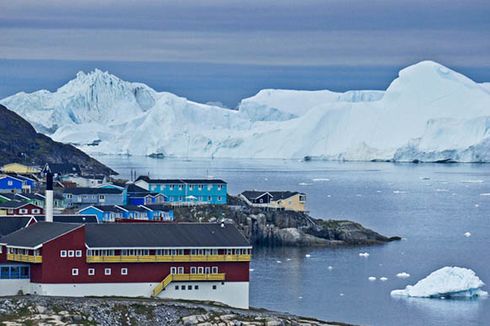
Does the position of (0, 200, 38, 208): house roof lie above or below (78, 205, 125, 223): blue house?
above

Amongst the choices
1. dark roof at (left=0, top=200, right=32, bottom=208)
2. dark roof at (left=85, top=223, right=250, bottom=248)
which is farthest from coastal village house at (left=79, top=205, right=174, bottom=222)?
dark roof at (left=85, top=223, right=250, bottom=248)

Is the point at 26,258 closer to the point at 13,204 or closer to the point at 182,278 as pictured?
the point at 182,278

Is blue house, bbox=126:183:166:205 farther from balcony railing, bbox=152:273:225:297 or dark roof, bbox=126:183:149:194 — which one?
balcony railing, bbox=152:273:225:297

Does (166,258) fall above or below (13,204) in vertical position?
below

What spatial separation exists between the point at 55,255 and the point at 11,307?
3.04 m

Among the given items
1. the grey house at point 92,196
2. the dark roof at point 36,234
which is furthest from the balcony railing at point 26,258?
the grey house at point 92,196

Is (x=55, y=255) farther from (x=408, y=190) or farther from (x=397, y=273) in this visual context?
(x=408, y=190)

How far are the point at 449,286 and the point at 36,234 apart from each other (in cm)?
1387

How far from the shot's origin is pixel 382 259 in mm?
50000

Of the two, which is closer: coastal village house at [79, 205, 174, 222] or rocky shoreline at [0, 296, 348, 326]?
rocky shoreline at [0, 296, 348, 326]

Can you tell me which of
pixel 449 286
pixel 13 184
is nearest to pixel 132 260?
pixel 449 286

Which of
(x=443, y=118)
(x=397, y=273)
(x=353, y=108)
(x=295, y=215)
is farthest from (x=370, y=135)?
(x=397, y=273)

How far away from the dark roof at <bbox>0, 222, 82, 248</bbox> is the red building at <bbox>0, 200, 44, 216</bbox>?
39.2 ft

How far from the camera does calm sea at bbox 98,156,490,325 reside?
3725 cm
